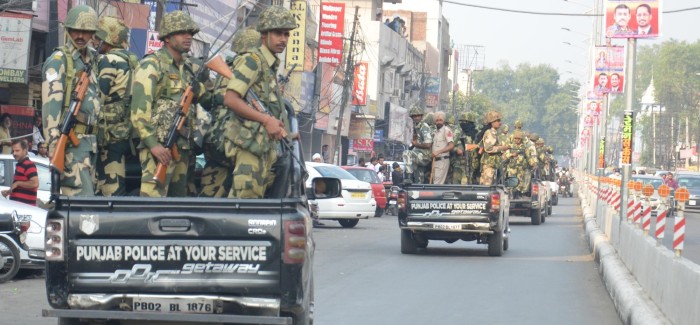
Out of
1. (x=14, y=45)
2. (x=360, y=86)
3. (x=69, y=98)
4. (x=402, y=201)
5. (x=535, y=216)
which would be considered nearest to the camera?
(x=69, y=98)

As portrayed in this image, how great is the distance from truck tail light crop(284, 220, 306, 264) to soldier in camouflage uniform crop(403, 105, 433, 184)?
1286 centimetres

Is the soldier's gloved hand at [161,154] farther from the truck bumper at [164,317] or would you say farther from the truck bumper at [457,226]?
the truck bumper at [457,226]

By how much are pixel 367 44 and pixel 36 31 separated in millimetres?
46934

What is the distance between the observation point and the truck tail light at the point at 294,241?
7211mm

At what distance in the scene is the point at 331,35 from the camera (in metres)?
50.9

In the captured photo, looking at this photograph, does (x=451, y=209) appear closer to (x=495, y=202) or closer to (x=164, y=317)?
(x=495, y=202)

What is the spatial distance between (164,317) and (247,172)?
1420 millimetres

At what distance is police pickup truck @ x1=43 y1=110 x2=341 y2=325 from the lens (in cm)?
716

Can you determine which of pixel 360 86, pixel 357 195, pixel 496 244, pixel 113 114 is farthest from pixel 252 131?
pixel 360 86

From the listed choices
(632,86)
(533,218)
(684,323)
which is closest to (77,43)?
(684,323)

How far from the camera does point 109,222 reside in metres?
7.16

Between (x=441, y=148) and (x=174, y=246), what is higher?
(x=441, y=148)

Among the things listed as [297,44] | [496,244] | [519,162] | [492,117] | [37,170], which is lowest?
[496,244]

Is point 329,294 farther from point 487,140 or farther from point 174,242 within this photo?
point 487,140
